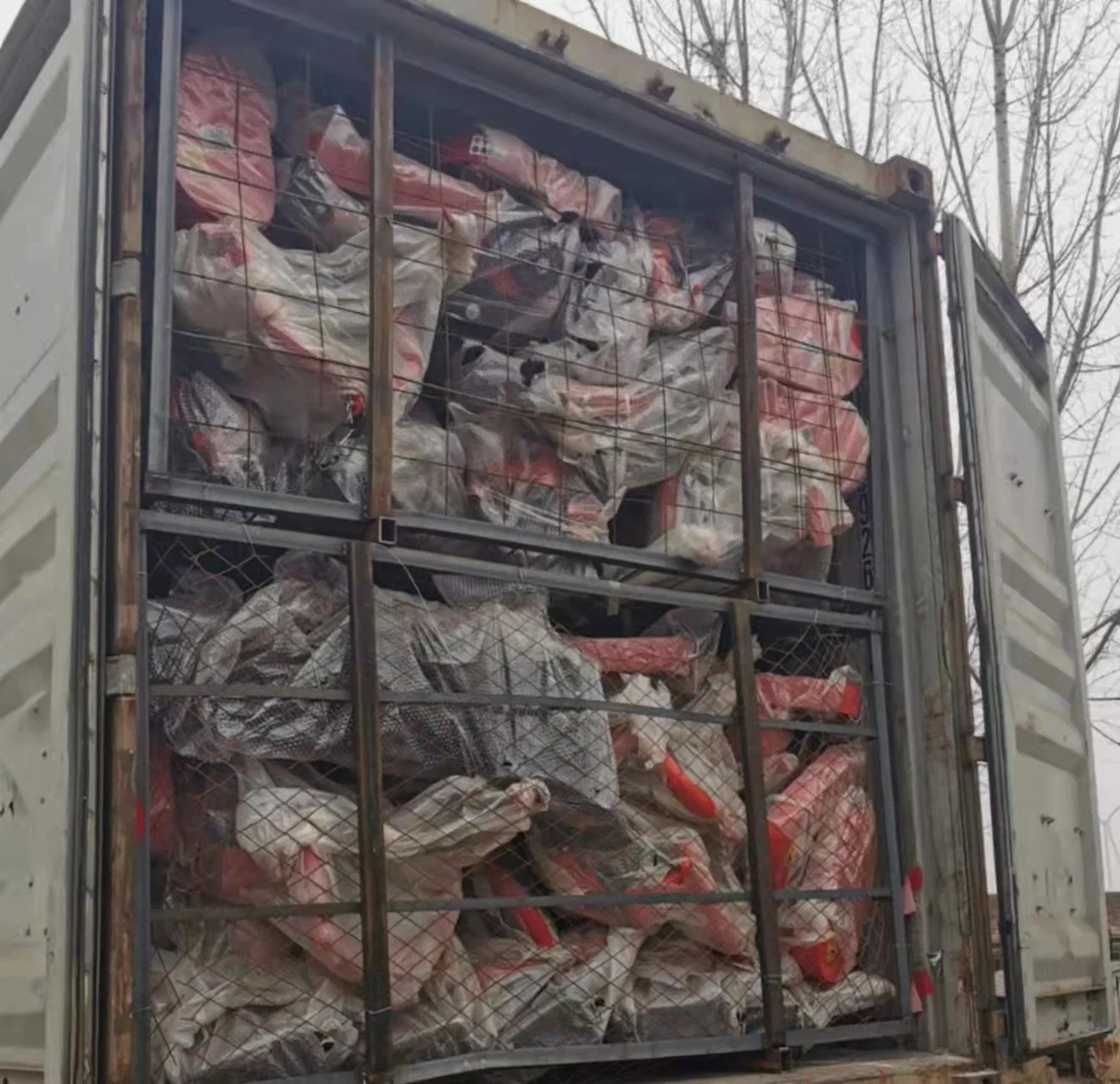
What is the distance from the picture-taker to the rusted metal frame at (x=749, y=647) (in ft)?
9.32

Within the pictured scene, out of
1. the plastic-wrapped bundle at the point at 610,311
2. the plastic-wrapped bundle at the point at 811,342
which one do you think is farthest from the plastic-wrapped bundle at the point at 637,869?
the plastic-wrapped bundle at the point at 811,342

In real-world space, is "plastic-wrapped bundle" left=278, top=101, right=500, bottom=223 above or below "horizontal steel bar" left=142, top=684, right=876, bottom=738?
above

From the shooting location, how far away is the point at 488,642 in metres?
2.70

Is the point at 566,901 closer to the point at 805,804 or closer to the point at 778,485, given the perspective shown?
the point at 805,804

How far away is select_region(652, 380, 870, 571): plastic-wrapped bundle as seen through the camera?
3104 millimetres

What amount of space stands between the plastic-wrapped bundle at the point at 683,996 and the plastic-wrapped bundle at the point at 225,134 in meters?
1.60

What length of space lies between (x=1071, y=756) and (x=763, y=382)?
1.33 metres

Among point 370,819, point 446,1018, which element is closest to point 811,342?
point 370,819

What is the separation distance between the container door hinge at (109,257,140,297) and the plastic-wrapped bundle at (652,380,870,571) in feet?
3.96

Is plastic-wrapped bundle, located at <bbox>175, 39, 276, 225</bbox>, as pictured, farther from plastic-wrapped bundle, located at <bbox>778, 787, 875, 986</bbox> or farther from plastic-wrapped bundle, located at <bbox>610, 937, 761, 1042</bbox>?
plastic-wrapped bundle, located at <bbox>778, 787, 875, 986</bbox>

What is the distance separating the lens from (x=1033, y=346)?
4.07 metres

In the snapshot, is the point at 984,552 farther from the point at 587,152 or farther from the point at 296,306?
the point at 296,306

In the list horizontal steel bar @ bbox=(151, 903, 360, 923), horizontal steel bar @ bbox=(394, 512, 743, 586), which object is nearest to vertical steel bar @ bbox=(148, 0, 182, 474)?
horizontal steel bar @ bbox=(394, 512, 743, 586)

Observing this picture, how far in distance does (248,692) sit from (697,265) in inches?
62.3
